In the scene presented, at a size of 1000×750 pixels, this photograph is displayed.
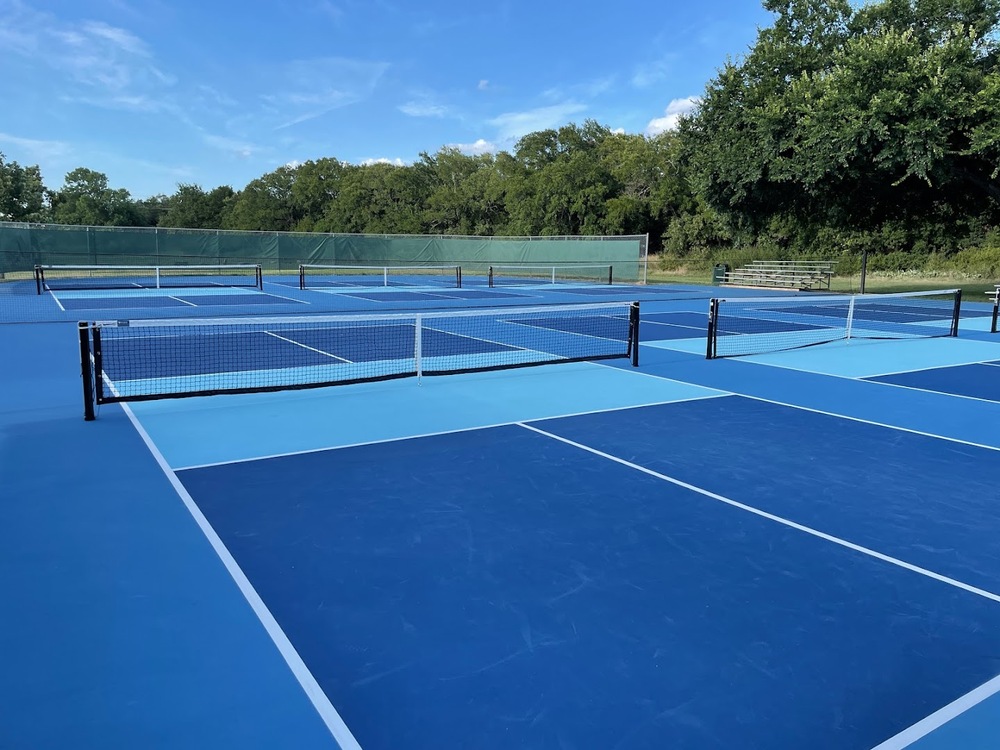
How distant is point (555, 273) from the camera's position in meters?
39.9

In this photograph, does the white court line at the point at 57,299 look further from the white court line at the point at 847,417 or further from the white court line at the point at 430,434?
the white court line at the point at 847,417

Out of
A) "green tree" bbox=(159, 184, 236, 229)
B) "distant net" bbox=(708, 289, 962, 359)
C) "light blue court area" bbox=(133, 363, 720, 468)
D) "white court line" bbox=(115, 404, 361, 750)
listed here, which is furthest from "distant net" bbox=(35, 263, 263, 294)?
"green tree" bbox=(159, 184, 236, 229)

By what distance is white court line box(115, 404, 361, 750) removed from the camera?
275 centimetres

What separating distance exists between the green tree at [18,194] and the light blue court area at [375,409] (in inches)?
2347

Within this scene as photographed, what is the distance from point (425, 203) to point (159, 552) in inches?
2921

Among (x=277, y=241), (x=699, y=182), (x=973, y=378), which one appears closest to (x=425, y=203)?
(x=277, y=241)

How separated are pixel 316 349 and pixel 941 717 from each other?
11038 millimetres

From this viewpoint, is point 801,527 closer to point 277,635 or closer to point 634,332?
point 277,635

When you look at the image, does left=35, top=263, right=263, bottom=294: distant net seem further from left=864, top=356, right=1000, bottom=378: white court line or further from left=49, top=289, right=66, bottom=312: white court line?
left=864, top=356, right=1000, bottom=378: white court line

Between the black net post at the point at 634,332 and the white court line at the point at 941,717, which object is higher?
the black net post at the point at 634,332

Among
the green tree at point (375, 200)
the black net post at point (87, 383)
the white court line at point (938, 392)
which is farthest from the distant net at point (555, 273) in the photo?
the green tree at point (375, 200)

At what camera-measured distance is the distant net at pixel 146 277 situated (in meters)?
27.2

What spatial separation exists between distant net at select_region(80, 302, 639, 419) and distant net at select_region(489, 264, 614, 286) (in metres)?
19.5

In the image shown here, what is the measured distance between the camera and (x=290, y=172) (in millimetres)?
85500
